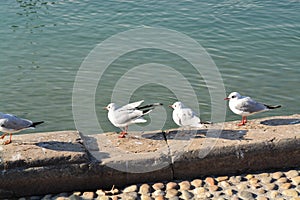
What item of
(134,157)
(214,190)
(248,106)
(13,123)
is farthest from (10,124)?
(248,106)

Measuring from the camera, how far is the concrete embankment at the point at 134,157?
18.5ft

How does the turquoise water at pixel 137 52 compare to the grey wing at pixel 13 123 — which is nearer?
the grey wing at pixel 13 123

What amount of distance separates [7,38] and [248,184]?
293 inches

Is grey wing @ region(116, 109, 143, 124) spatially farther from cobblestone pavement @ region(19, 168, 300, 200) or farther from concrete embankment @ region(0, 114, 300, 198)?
cobblestone pavement @ region(19, 168, 300, 200)

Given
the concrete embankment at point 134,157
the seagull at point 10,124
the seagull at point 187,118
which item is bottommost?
the concrete embankment at point 134,157

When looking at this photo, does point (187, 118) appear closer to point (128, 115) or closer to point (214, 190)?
point (128, 115)

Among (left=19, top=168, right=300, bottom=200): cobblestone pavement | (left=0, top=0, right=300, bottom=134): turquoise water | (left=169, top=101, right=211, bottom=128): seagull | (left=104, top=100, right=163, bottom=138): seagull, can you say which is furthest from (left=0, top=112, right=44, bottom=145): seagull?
(left=0, top=0, right=300, bottom=134): turquoise water

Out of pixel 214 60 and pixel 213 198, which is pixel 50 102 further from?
pixel 213 198

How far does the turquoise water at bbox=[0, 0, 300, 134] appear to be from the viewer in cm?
908

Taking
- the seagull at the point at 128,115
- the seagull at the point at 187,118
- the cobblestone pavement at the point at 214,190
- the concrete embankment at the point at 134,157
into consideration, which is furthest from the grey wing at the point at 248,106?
the seagull at the point at 128,115

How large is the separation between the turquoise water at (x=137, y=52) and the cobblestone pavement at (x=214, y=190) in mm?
2529

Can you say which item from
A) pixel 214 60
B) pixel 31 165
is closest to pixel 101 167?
pixel 31 165

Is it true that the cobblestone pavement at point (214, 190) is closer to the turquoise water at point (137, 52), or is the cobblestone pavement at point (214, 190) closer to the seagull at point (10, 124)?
the seagull at point (10, 124)

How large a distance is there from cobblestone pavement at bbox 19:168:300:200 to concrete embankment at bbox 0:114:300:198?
0.35 ft
